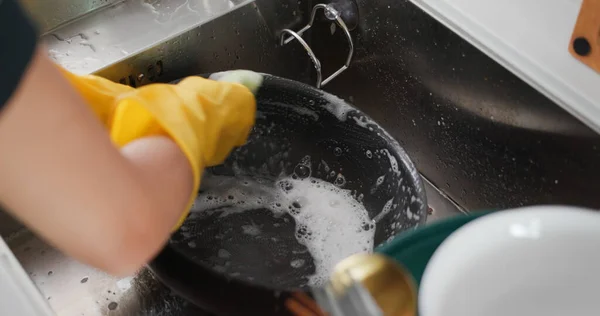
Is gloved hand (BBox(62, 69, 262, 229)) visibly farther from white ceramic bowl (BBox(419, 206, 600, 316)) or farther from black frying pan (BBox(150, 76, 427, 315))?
white ceramic bowl (BBox(419, 206, 600, 316))

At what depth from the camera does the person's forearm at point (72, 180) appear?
1.14ft

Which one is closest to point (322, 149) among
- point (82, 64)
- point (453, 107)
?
point (453, 107)

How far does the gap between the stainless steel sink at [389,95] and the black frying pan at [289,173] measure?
0.28 ft

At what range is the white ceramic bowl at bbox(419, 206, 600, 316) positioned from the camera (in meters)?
0.41

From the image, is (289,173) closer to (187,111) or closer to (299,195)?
(299,195)

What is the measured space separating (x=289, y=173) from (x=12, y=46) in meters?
0.50

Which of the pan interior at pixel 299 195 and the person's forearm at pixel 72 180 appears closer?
the person's forearm at pixel 72 180

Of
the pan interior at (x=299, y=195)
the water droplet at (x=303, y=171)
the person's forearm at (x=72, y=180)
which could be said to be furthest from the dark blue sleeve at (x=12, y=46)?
the water droplet at (x=303, y=171)

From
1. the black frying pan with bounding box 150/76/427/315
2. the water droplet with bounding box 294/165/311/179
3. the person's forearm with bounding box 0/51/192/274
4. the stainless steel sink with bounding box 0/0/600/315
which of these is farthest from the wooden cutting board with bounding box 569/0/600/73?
the person's forearm with bounding box 0/51/192/274

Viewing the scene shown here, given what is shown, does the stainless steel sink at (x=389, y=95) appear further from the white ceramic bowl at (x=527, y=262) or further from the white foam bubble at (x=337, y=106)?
the white ceramic bowl at (x=527, y=262)

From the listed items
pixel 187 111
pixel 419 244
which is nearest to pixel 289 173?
pixel 187 111

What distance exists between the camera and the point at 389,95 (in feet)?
2.93

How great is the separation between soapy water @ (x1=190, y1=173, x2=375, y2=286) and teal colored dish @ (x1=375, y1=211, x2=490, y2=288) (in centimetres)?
22

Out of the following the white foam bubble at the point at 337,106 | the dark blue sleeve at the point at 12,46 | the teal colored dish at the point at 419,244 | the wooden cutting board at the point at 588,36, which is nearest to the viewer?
the dark blue sleeve at the point at 12,46
